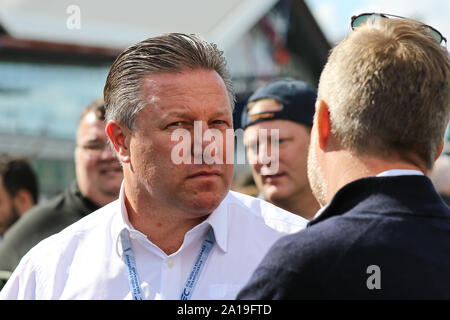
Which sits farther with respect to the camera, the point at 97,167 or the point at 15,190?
the point at 15,190

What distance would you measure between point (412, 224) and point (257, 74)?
24.5 metres

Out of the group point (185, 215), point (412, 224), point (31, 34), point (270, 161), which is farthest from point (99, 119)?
point (31, 34)

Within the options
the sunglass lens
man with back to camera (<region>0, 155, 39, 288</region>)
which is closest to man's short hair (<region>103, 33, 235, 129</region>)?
the sunglass lens

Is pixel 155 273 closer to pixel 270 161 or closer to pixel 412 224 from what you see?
pixel 412 224

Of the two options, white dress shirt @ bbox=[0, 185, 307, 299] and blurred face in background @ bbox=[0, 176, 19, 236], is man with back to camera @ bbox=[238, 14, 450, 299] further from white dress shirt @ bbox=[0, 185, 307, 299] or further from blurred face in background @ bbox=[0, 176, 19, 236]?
blurred face in background @ bbox=[0, 176, 19, 236]

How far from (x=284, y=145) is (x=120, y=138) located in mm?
1495

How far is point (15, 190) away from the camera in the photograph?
5.29 metres

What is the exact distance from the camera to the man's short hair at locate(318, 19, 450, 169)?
1617 millimetres

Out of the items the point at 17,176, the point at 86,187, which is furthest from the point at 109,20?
the point at 86,187

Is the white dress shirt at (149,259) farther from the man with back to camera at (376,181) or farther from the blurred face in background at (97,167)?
the blurred face in background at (97,167)

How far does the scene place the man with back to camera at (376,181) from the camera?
1506mm

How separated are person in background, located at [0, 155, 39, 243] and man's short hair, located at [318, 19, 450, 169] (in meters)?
4.11

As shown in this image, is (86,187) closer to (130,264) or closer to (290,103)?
(290,103)
